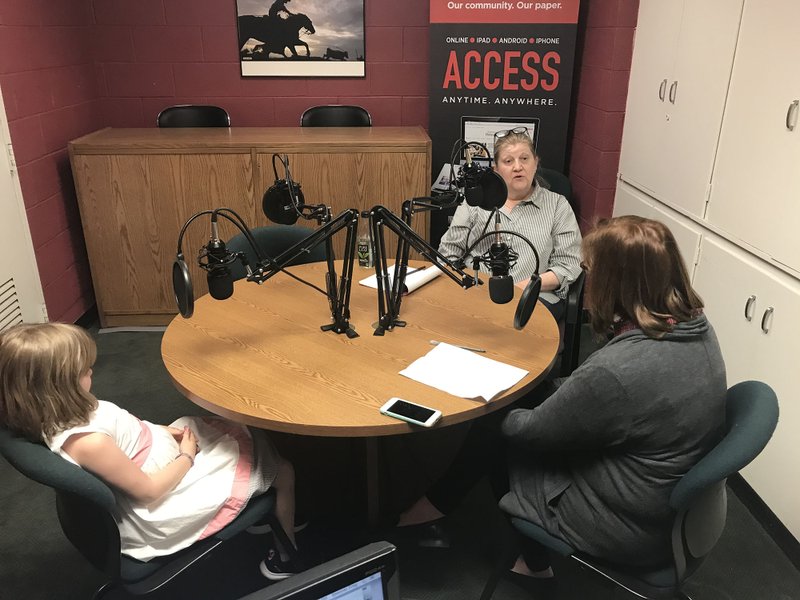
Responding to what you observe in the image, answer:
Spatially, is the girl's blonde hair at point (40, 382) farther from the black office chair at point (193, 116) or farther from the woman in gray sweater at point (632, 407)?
the black office chair at point (193, 116)

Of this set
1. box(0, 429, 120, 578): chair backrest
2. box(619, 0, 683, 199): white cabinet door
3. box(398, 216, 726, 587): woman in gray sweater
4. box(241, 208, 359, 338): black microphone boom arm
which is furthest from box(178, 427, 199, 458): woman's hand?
box(619, 0, 683, 199): white cabinet door

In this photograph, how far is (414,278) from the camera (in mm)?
2264

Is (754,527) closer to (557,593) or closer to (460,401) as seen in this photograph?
(557,593)

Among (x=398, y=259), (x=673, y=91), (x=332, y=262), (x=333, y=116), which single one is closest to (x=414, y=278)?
(x=398, y=259)

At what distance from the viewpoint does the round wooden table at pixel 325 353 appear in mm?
1491

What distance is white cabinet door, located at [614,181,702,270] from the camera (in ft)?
8.71

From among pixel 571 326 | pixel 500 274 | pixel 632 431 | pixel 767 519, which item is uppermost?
pixel 500 274

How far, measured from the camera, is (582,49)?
3.82m

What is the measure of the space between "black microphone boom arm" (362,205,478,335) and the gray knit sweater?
0.46 metres

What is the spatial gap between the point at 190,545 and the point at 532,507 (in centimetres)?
83

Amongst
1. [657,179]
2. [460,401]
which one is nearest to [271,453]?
[460,401]

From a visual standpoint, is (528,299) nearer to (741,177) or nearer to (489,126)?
(741,177)

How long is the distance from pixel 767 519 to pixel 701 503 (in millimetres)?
1123

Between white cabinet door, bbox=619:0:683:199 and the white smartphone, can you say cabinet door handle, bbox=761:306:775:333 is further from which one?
the white smartphone
